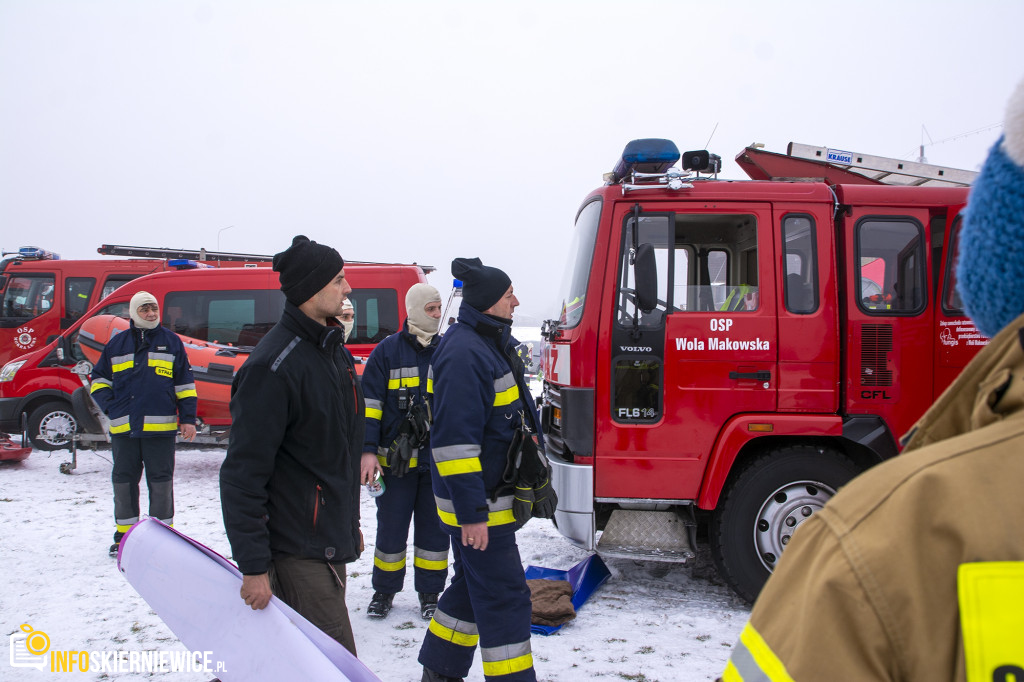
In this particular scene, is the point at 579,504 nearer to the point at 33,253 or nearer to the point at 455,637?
the point at 455,637

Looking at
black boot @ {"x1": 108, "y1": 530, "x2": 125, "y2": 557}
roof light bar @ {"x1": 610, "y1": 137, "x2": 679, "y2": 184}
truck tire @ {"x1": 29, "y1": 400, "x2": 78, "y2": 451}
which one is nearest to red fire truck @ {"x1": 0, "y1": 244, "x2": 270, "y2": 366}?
truck tire @ {"x1": 29, "y1": 400, "x2": 78, "y2": 451}

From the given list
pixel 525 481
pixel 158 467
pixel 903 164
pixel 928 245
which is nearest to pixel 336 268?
pixel 525 481

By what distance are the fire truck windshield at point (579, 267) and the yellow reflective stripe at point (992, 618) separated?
3494mm

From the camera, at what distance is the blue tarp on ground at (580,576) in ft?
13.5

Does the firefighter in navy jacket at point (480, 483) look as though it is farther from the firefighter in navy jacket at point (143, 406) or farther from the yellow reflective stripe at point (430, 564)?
the firefighter in navy jacket at point (143, 406)

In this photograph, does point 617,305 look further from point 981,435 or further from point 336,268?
point 981,435

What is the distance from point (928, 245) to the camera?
405cm

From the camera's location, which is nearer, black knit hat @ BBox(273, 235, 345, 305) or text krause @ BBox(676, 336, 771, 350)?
black knit hat @ BBox(273, 235, 345, 305)

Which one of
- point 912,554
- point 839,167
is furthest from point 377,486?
point 839,167

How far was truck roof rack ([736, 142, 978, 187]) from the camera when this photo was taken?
4.46m

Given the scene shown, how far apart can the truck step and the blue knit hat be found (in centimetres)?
356

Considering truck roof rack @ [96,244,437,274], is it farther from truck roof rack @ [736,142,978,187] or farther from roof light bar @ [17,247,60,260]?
truck roof rack @ [736,142,978,187]

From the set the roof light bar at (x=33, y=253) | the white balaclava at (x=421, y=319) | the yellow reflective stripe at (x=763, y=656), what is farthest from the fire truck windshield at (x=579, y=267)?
the roof light bar at (x=33, y=253)

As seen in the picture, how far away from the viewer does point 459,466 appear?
106 inches
